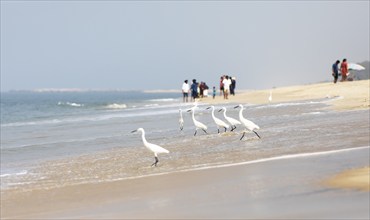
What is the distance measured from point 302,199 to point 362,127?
7.66 meters

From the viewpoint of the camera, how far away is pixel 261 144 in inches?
546

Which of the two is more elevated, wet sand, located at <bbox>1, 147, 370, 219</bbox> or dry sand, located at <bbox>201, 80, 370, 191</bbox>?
dry sand, located at <bbox>201, 80, 370, 191</bbox>

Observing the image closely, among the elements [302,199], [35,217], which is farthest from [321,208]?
[35,217]

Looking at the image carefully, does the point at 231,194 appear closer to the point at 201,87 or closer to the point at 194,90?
the point at 194,90

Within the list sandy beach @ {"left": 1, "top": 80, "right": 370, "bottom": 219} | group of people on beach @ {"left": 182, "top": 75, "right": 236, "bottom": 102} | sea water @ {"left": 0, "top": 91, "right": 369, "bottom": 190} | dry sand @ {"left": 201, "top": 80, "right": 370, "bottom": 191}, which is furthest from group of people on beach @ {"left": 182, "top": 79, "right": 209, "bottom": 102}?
sandy beach @ {"left": 1, "top": 80, "right": 370, "bottom": 219}

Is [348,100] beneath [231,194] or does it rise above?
above

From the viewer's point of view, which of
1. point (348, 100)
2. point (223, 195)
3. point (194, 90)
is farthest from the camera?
point (194, 90)

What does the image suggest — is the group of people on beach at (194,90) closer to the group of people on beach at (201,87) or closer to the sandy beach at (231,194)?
the group of people on beach at (201,87)

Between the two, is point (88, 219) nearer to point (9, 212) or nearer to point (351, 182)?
point (9, 212)

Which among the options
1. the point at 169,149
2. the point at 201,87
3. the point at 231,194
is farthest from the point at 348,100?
the point at 201,87

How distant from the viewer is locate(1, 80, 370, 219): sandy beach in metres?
7.19

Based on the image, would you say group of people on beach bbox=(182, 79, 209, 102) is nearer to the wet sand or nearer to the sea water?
the sea water

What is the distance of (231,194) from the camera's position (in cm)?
828

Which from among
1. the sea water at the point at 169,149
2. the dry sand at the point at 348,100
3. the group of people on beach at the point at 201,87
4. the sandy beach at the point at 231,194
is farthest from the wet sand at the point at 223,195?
the group of people on beach at the point at 201,87
